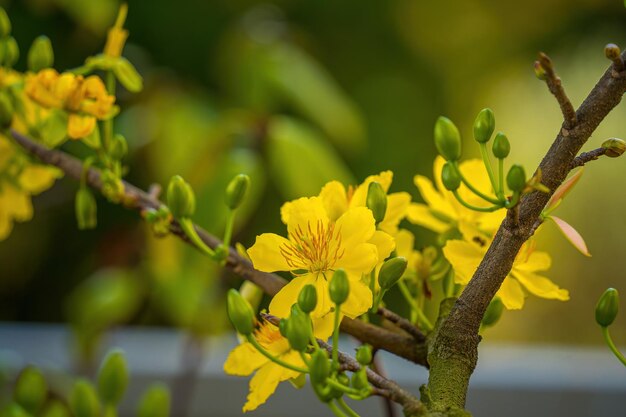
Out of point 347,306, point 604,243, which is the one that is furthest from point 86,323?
point 604,243

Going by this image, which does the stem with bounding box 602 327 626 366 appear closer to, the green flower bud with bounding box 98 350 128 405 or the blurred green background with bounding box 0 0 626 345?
the green flower bud with bounding box 98 350 128 405

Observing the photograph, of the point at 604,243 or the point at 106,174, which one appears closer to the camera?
the point at 106,174

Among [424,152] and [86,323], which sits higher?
[424,152]

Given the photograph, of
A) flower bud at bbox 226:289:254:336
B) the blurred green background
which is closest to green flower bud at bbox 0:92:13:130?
flower bud at bbox 226:289:254:336

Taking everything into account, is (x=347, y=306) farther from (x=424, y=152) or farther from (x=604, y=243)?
(x=604, y=243)

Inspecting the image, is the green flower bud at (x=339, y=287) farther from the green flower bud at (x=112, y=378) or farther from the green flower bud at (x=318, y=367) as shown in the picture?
the green flower bud at (x=112, y=378)

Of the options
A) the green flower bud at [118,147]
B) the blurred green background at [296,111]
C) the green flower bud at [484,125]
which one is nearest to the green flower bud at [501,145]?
the green flower bud at [484,125]

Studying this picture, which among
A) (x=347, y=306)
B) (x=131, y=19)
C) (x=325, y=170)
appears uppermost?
(x=131, y=19)
